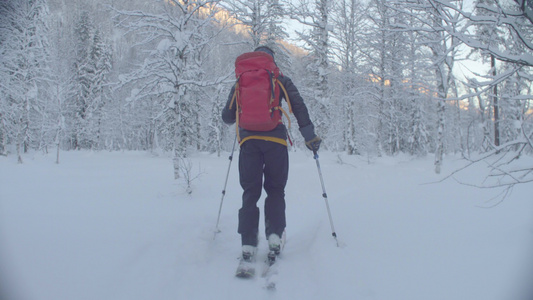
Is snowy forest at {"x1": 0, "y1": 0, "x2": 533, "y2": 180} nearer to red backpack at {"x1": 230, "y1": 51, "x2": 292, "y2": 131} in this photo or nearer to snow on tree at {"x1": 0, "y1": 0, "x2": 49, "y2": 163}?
snow on tree at {"x1": 0, "y1": 0, "x2": 49, "y2": 163}

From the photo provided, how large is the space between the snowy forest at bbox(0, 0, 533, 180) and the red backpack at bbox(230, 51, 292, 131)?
1613 mm

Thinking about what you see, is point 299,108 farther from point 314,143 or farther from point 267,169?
point 267,169

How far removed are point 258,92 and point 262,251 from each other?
6.23ft

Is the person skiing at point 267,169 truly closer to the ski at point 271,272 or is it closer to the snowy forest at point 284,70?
the ski at point 271,272

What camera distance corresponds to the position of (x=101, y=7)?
234 inches

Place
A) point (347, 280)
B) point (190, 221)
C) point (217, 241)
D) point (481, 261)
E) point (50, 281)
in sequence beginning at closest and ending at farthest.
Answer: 1. point (50, 281)
2. point (481, 261)
3. point (347, 280)
4. point (217, 241)
5. point (190, 221)

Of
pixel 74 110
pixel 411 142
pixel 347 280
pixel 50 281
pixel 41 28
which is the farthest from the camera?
pixel 74 110

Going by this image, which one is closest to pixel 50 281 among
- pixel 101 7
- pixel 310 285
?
pixel 310 285

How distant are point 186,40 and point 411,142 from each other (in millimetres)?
24547

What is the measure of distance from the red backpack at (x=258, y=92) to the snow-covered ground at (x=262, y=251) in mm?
1551

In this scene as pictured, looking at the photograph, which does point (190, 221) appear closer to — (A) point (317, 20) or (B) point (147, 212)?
(B) point (147, 212)

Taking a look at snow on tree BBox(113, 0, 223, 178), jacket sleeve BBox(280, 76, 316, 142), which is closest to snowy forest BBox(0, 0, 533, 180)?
snow on tree BBox(113, 0, 223, 178)

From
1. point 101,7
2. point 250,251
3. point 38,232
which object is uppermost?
point 101,7

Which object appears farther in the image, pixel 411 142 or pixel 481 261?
pixel 411 142
